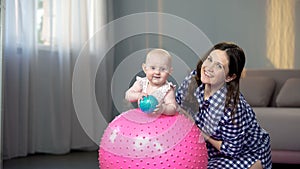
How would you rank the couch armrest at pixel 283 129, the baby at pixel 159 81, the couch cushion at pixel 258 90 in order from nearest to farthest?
the baby at pixel 159 81
the couch armrest at pixel 283 129
the couch cushion at pixel 258 90

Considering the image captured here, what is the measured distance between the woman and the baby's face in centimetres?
20

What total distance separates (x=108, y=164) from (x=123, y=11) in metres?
3.28

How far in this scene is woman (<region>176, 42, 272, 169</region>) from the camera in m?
1.65

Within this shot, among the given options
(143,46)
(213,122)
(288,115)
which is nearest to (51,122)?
(143,46)

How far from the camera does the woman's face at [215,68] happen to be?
1629mm

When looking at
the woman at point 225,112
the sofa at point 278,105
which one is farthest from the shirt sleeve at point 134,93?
the sofa at point 278,105

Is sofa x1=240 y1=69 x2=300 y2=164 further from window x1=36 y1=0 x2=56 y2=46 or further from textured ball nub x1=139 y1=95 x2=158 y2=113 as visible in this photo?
window x1=36 y1=0 x2=56 y2=46

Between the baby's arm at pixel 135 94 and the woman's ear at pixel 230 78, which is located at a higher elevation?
the woman's ear at pixel 230 78

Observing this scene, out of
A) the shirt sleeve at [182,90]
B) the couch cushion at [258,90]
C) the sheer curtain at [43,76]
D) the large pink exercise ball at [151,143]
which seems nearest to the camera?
the large pink exercise ball at [151,143]

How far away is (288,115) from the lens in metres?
2.78

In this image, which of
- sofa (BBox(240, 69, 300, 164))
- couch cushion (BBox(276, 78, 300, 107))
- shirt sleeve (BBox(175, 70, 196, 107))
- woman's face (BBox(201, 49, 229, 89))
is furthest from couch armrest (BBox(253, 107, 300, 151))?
woman's face (BBox(201, 49, 229, 89))

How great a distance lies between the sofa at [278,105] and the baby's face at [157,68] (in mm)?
798

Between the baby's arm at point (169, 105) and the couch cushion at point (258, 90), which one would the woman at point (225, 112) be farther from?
the couch cushion at point (258, 90)

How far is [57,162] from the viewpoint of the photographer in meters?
3.12
